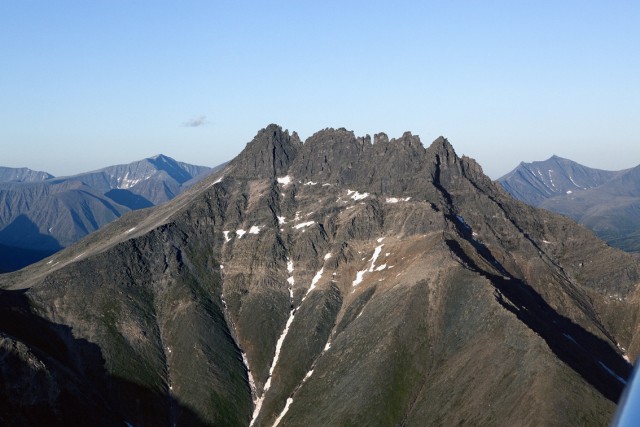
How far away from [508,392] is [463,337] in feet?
127

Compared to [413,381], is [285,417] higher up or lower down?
lower down

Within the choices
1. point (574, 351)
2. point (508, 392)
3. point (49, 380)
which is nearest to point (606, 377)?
point (574, 351)

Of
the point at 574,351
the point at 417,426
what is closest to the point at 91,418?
the point at 417,426

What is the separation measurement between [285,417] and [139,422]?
46.5 m

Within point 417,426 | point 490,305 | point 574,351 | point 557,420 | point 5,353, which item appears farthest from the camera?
point 490,305

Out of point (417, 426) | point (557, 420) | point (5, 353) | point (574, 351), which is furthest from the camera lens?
point (574, 351)

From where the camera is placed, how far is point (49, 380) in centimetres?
15775

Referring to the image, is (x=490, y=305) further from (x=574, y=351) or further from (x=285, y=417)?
(x=285, y=417)

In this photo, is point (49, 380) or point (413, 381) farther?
point (413, 381)

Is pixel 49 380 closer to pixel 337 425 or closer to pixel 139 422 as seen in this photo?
pixel 139 422

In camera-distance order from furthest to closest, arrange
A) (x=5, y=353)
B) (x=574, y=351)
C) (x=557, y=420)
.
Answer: (x=574, y=351), (x=5, y=353), (x=557, y=420)

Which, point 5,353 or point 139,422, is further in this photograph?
point 139,422

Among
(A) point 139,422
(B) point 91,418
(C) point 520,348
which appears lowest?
(A) point 139,422

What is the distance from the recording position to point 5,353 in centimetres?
15325
